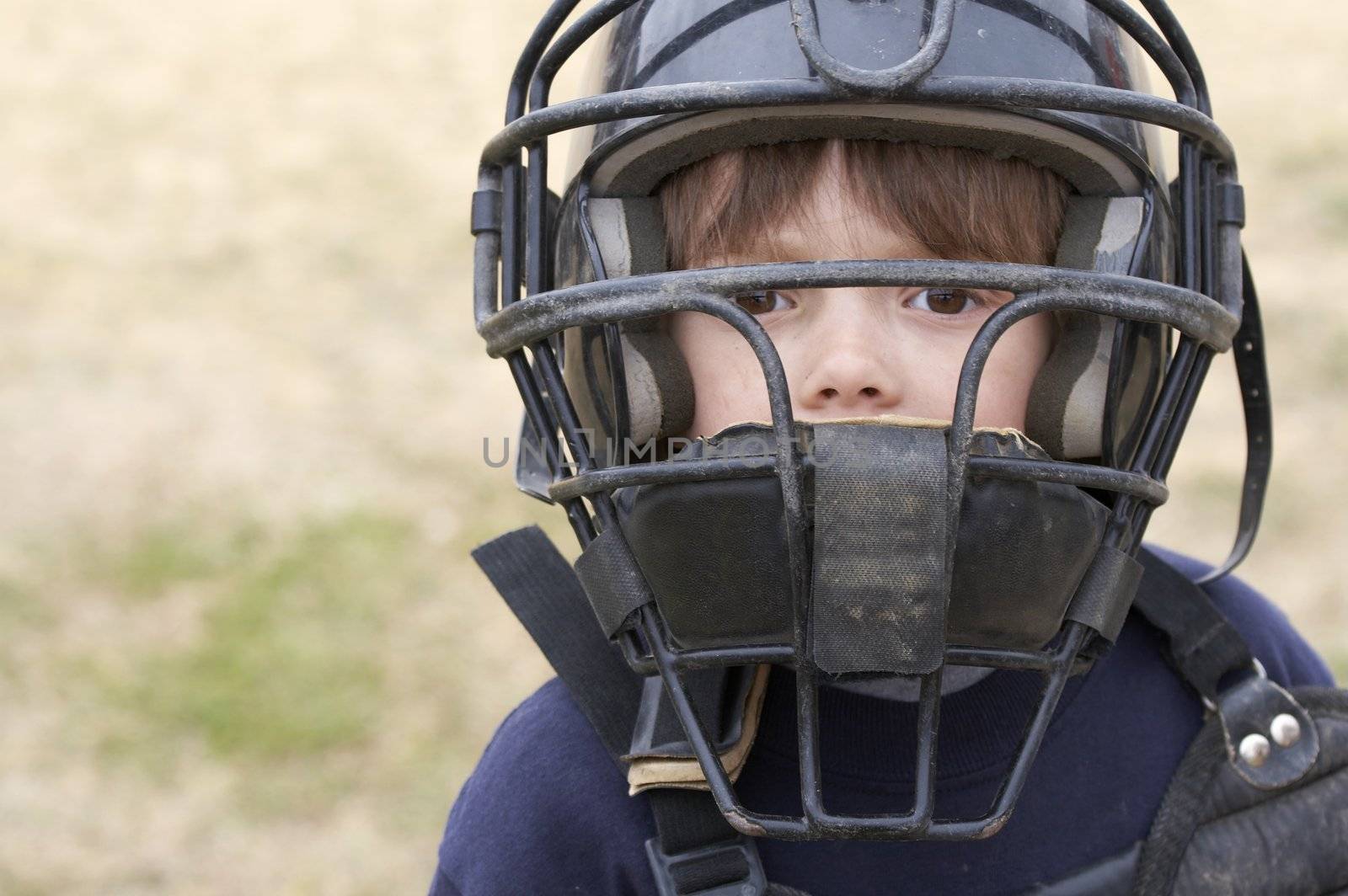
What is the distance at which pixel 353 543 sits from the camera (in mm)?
3633

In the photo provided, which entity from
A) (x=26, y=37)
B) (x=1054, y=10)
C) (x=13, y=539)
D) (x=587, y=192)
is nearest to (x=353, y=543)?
(x=13, y=539)

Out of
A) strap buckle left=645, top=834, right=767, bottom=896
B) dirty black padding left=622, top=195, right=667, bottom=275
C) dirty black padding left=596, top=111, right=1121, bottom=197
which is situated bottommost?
strap buckle left=645, top=834, right=767, bottom=896

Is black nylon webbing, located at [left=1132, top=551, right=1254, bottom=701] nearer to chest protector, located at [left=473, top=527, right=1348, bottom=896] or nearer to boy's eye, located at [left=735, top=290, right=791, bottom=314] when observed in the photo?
chest protector, located at [left=473, top=527, right=1348, bottom=896]

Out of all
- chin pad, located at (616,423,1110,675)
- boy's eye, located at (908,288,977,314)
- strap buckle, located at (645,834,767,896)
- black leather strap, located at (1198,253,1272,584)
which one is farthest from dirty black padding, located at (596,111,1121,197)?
strap buckle, located at (645,834,767,896)

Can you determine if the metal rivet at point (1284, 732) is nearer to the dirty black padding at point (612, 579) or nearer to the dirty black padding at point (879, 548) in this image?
the dirty black padding at point (879, 548)

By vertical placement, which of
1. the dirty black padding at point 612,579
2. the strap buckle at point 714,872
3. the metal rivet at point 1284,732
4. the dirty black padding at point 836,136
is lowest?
the strap buckle at point 714,872

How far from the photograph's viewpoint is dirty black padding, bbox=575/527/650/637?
4.22 feet

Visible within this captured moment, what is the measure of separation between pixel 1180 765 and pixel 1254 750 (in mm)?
76

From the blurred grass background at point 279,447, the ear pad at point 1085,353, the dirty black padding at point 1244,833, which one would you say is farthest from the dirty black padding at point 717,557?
the blurred grass background at point 279,447

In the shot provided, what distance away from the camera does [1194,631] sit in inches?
62.9

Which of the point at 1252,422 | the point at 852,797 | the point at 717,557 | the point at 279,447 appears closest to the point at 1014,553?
the point at 717,557

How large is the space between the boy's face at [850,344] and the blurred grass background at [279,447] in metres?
1.66

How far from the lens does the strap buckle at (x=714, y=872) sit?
4.50 feet

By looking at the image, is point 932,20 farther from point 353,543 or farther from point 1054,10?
point 353,543
